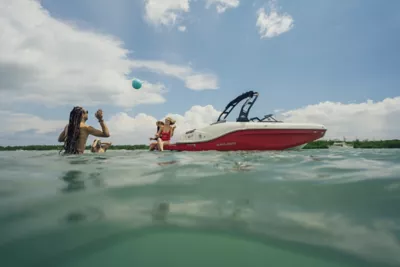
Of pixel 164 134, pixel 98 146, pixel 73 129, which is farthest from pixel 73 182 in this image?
pixel 164 134

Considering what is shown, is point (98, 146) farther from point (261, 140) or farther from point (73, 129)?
point (261, 140)

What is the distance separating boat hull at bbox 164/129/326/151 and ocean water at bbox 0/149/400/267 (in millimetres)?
8579

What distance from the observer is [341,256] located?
4.06 feet

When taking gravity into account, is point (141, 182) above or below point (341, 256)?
above

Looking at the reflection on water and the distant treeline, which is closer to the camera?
the reflection on water

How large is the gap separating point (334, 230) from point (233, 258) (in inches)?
29.2

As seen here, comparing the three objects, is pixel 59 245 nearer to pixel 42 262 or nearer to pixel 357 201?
pixel 42 262

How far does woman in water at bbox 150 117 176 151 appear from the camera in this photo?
11352mm

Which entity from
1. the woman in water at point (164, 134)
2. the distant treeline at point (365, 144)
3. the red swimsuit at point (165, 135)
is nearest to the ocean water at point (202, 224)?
the woman in water at point (164, 134)

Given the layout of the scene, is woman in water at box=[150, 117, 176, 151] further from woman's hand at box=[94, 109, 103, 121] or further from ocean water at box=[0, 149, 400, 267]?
ocean water at box=[0, 149, 400, 267]

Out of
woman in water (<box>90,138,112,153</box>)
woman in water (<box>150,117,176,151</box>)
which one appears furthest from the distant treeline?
woman in water (<box>90,138,112,153</box>)

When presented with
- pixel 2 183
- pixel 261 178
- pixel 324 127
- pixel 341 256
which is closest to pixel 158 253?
pixel 341 256

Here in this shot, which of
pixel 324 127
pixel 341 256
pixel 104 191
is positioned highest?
pixel 324 127

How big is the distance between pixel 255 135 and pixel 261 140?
40 cm
